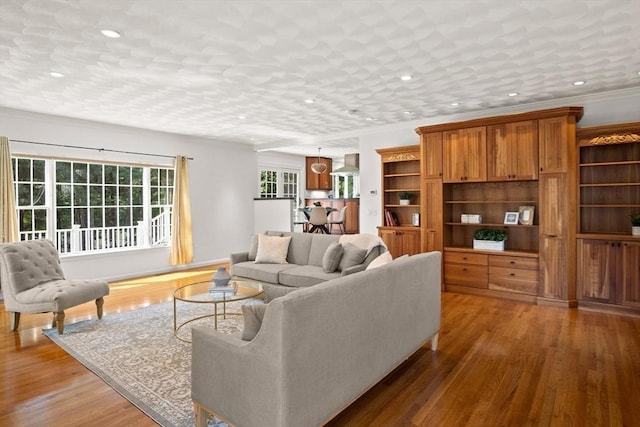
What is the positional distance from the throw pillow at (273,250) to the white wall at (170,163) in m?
2.76

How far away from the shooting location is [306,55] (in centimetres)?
339

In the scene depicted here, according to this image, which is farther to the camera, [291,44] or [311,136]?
[311,136]

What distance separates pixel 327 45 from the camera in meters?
3.18

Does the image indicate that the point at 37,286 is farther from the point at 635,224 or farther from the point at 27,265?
the point at 635,224

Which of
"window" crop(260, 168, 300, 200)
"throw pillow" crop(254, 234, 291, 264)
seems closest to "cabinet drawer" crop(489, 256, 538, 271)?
"throw pillow" crop(254, 234, 291, 264)

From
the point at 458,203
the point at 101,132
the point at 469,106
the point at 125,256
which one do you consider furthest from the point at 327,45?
the point at 125,256

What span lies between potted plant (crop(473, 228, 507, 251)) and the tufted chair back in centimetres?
532

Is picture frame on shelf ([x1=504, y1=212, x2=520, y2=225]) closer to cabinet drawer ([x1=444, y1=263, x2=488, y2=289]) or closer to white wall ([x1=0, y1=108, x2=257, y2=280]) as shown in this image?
cabinet drawer ([x1=444, y1=263, x2=488, y2=289])

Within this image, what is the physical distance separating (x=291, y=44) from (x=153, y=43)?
1.14m

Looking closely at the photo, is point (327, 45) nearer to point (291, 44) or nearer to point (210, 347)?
point (291, 44)

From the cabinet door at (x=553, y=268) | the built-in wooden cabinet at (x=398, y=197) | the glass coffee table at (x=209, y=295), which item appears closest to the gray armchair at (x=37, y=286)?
the glass coffee table at (x=209, y=295)

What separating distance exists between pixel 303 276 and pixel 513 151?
10.5ft

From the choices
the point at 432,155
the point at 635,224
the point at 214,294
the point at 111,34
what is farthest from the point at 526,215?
the point at 111,34

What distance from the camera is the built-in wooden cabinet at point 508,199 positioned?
14.9 feet
